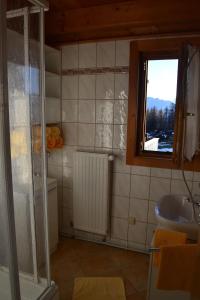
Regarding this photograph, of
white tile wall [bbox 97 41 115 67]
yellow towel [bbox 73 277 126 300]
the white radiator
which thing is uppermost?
white tile wall [bbox 97 41 115 67]

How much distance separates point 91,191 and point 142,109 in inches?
38.6

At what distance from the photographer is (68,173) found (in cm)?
263

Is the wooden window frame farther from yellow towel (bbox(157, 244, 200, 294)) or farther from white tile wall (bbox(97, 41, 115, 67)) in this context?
yellow towel (bbox(157, 244, 200, 294))

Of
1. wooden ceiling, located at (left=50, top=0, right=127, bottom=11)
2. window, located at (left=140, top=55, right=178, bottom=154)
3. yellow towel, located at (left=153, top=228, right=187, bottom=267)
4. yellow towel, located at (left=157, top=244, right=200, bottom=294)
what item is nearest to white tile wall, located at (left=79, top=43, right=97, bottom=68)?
wooden ceiling, located at (left=50, top=0, right=127, bottom=11)

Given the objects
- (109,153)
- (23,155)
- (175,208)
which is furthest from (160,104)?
(23,155)

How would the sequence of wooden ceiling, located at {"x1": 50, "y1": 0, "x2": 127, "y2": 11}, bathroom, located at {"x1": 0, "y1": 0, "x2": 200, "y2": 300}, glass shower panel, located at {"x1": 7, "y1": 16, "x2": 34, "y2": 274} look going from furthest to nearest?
wooden ceiling, located at {"x1": 50, "y1": 0, "x2": 127, "y2": 11}, bathroom, located at {"x1": 0, "y1": 0, "x2": 200, "y2": 300}, glass shower panel, located at {"x1": 7, "y1": 16, "x2": 34, "y2": 274}

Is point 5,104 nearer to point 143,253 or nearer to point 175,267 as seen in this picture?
point 175,267

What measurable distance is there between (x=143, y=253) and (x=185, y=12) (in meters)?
2.21

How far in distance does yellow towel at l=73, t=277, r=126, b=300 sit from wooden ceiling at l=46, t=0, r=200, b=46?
7.14 feet

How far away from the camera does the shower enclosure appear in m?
1.04

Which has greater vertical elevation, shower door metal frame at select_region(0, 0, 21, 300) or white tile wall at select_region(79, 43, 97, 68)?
white tile wall at select_region(79, 43, 97, 68)

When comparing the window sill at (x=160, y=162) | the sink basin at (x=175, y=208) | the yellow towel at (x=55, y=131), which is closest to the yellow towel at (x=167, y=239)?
the sink basin at (x=175, y=208)

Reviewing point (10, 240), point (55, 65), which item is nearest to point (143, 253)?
point (10, 240)

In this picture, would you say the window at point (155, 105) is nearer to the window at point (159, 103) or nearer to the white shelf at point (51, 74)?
the window at point (159, 103)
